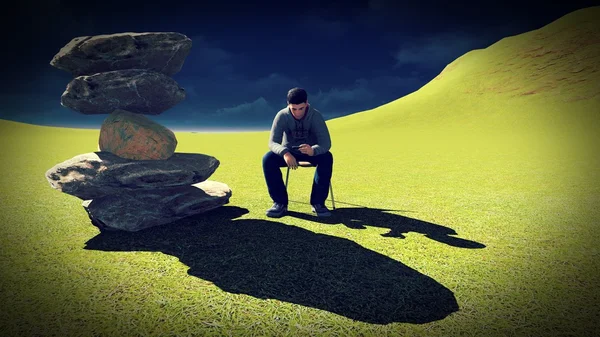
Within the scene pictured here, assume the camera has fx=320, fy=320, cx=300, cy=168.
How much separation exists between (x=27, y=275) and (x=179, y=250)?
1391mm

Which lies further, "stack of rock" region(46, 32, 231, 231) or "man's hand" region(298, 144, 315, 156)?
"man's hand" region(298, 144, 315, 156)

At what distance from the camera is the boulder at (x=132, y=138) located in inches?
183

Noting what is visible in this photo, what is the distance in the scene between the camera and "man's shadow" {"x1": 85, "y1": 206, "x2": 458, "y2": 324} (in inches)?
103

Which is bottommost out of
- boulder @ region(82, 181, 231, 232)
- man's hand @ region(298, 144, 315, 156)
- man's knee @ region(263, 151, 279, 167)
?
boulder @ region(82, 181, 231, 232)

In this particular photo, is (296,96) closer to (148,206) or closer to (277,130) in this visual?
(277,130)

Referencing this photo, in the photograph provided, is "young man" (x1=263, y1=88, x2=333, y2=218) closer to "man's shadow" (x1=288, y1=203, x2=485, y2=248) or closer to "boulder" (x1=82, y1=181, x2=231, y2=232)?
"man's shadow" (x1=288, y1=203, x2=485, y2=248)

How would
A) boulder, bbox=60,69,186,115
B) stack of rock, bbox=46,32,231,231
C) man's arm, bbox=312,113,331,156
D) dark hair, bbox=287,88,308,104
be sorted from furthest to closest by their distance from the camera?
1. man's arm, bbox=312,113,331,156
2. dark hair, bbox=287,88,308,104
3. boulder, bbox=60,69,186,115
4. stack of rock, bbox=46,32,231,231

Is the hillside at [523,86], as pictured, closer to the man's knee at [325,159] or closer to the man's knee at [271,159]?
the man's knee at [325,159]

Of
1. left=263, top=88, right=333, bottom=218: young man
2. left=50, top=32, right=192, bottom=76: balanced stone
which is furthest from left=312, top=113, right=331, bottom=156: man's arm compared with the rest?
left=50, top=32, right=192, bottom=76: balanced stone

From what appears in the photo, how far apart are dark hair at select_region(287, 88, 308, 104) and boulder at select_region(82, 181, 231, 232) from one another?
195cm

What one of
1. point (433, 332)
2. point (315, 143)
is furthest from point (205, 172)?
point (433, 332)

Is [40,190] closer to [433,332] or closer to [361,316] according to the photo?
[361,316]

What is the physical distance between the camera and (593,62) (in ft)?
152

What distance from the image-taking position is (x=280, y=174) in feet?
16.8
